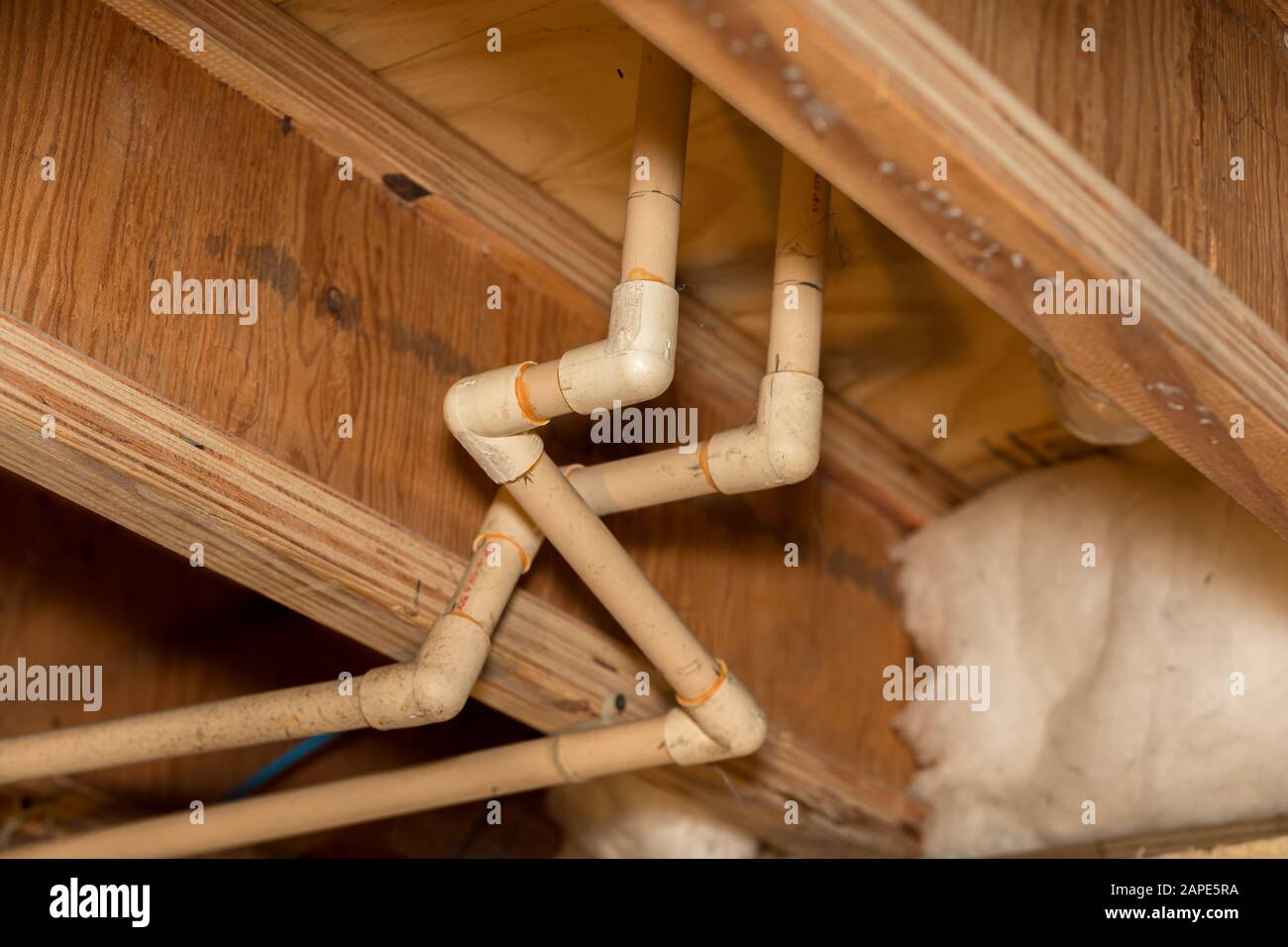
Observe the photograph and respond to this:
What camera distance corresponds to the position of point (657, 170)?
38.4 inches

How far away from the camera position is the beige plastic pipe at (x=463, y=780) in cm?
119

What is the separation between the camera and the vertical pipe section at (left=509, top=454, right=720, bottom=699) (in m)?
1.05

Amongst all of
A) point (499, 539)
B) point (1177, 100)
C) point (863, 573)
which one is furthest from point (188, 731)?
point (1177, 100)

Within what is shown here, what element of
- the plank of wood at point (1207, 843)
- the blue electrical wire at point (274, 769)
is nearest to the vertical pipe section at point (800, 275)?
the plank of wood at point (1207, 843)

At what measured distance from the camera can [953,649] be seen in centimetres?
154

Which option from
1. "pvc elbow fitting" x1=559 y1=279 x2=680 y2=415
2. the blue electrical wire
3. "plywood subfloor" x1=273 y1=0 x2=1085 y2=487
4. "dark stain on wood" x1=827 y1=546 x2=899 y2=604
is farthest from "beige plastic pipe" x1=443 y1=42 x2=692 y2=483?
the blue electrical wire

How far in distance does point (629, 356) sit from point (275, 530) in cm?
32

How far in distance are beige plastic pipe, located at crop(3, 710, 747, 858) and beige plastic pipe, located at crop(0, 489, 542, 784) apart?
12 cm

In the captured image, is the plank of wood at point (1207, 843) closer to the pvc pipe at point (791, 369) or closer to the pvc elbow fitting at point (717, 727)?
the pvc elbow fitting at point (717, 727)

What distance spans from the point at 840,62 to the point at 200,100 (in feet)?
2.07

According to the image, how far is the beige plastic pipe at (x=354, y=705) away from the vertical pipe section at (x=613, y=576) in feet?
0.20

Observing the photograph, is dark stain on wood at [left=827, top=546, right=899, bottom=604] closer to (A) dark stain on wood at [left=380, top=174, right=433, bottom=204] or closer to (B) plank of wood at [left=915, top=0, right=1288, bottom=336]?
(A) dark stain on wood at [left=380, top=174, right=433, bottom=204]

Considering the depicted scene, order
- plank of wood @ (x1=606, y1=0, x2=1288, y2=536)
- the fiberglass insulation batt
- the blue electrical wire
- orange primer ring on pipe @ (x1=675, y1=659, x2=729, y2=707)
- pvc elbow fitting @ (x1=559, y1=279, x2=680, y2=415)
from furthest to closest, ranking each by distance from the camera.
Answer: the blue electrical wire < the fiberglass insulation batt < orange primer ring on pipe @ (x1=675, y1=659, x2=729, y2=707) < pvc elbow fitting @ (x1=559, y1=279, x2=680, y2=415) < plank of wood @ (x1=606, y1=0, x2=1288, y2=536)
